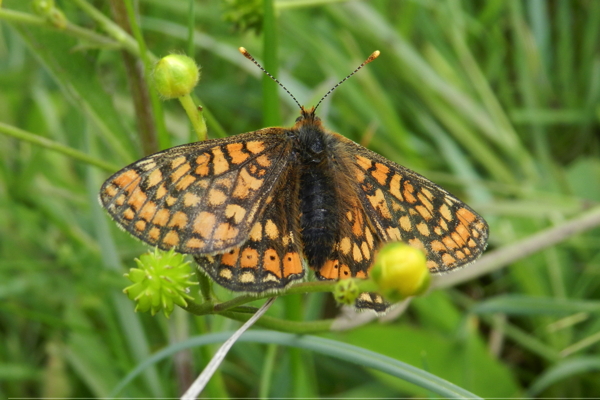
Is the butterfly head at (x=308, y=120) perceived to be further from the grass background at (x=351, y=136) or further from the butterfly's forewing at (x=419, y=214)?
the butterfly's forewing at (x=419, y=214)

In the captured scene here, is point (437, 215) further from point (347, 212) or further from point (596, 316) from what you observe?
point (596, 316)

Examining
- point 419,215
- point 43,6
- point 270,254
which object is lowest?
point 270,254

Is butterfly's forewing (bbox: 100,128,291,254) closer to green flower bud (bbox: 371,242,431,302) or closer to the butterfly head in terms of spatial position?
the butterfly head

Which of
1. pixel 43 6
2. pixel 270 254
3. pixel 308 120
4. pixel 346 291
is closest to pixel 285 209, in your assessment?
pixel 270 254

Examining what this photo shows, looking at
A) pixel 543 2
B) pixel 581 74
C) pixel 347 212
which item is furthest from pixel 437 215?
pixel 543 2

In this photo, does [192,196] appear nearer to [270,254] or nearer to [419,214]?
[270,254]

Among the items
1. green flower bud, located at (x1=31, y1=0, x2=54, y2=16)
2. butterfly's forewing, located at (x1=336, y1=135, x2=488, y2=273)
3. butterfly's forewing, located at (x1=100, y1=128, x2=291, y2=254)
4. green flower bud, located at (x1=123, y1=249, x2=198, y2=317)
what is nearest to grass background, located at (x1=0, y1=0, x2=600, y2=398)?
green flower bud, located at (x1=31, y1=0, x2=54, y2=16)

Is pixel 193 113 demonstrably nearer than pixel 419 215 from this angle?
Yes

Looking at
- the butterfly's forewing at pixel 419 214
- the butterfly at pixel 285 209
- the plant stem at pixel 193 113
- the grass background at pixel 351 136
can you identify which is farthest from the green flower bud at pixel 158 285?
the butterfly's forewing at pixel 419 214
